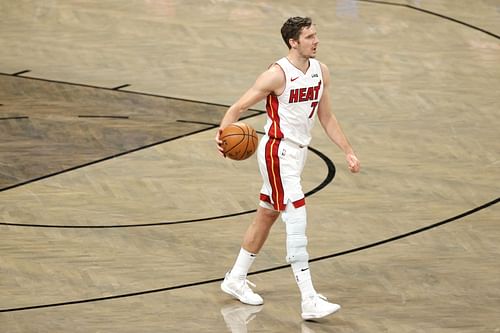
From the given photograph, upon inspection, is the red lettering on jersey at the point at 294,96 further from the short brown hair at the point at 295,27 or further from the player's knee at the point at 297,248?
the player's knee at the point at 297,248

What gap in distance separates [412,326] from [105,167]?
4.83 metres

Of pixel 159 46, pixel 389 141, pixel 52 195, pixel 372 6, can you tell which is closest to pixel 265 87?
pixel 52 195

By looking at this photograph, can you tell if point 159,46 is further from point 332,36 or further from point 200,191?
→ point 200,191

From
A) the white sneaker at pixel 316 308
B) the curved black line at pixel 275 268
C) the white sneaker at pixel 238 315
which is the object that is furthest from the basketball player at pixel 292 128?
the curved black line at pixel 275 268

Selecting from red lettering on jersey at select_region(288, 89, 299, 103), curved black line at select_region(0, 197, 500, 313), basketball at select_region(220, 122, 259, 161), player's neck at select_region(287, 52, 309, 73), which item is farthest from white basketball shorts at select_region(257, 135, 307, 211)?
curved black line at select_region(0, 197, 500, 313)

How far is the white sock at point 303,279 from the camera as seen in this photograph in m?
8.98

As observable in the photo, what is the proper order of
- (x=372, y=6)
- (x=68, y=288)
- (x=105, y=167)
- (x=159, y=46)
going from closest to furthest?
(x=68, y=288)
(x=105, y=167)
(x=159, y=46)
(x=372, y=6)

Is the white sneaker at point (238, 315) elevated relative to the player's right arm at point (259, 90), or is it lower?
lower

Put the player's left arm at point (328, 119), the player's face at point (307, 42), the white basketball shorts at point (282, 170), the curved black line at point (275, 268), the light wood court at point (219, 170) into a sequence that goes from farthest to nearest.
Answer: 1. the light wood court at point (219, 170)
2. the curved black line at point (275, 268)
3. the player's left arm at point (328, 119)
4. the white basketball shorts at point (282, 170)
5. the player's face at point (307, 42)

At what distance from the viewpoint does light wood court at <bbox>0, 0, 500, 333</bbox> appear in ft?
30.9

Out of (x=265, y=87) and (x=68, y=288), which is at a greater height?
(x=265, y=87)

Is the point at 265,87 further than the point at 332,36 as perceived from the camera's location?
No

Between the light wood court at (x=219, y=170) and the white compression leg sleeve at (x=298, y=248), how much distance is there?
10.9 inches

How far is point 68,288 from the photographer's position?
31.7ft
